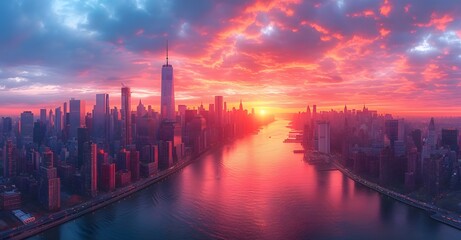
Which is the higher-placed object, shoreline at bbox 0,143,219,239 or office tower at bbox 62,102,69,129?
office tower at bbox 62,102,69,129

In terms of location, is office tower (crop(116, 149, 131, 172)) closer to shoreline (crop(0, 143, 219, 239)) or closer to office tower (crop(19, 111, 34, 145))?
shoreline (crop(0, 143, 219, 239))

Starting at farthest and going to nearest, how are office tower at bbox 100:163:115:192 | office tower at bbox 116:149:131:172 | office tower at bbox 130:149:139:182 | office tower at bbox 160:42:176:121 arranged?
office tower at bbox 160:42:176:121, office tower at bbox 116:149:131:172, office tower at bbox 130:149:139:182, office tower at bbox 100:163:115:192

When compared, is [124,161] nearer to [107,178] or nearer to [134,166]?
[134,166]

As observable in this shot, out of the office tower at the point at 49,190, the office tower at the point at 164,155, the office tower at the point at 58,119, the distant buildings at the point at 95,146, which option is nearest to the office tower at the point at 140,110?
the distant buildings at the point at 95,146

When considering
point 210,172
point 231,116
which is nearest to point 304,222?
point 210,172

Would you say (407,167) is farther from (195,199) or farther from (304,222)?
(195,199)

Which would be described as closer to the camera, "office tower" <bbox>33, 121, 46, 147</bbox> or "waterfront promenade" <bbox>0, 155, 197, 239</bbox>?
"waterfront promenade" <bbox>0, 155, 197, 239</bbox>

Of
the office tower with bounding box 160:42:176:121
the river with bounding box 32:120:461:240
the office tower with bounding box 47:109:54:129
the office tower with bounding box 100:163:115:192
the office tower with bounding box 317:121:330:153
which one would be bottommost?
the river with bounding box 32:120:461:240

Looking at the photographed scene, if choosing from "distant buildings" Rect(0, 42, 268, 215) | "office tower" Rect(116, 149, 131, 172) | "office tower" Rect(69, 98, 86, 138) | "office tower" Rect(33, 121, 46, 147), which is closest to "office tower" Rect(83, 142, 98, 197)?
"distant buildings" Rect(0, 42, 268, 215)
